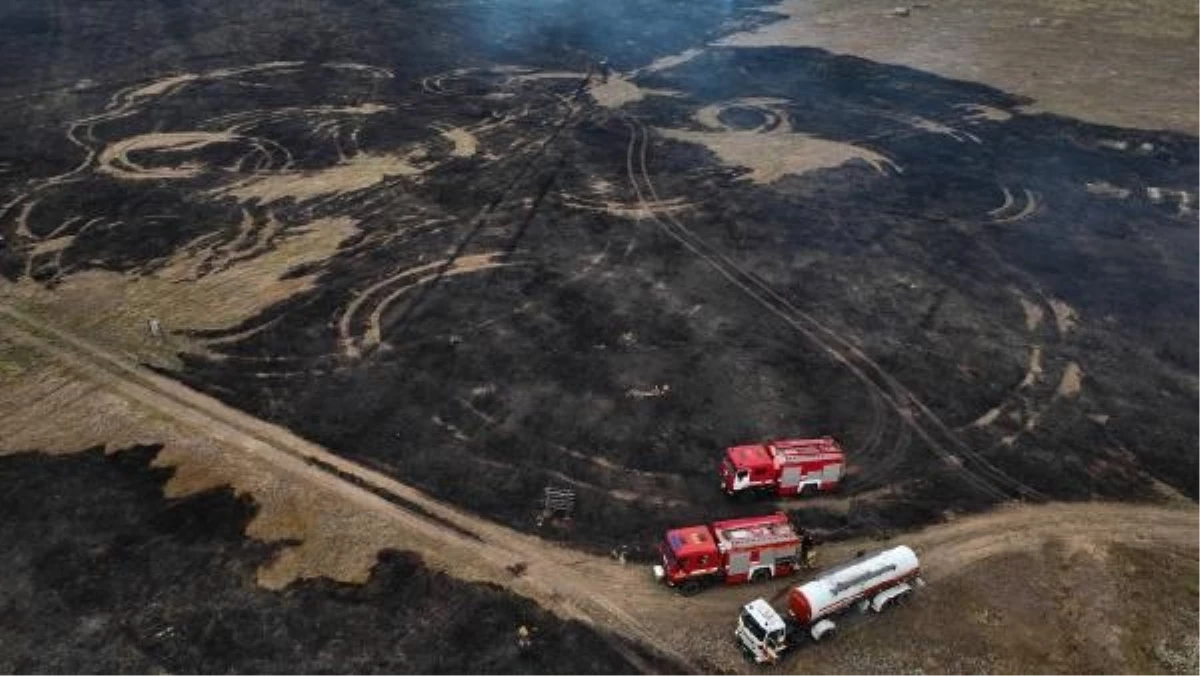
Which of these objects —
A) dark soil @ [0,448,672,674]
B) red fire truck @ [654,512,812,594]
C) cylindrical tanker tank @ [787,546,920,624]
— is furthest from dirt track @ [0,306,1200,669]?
cylindrical tanker tank @ [787,546,920,624]

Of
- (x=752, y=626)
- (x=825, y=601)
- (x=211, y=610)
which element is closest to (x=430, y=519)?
(x=211, y=610)

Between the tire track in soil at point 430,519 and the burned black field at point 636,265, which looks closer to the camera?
the tire track in soil at point 430,519

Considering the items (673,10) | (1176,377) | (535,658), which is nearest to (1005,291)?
(1176,377)

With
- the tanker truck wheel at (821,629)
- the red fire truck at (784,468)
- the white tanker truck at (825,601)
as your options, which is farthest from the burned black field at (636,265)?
the tanker truck wheel at (821,629)

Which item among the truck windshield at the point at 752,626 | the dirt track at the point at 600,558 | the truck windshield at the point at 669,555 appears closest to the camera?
the truck windshield at the point at 752,626

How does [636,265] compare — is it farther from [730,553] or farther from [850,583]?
[850,583]

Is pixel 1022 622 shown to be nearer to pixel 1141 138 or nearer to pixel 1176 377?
pixel 1176 377

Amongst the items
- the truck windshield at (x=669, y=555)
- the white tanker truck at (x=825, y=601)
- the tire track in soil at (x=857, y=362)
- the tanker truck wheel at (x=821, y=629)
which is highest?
the truck windshield at (x=669, y=555)

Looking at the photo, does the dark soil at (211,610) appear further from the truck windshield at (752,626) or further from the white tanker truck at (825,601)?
the white tanker truck at (825,601)

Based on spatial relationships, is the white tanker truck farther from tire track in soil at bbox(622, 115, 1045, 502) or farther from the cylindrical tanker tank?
tire track in soil at bbox(622, 115, 1045, 502)

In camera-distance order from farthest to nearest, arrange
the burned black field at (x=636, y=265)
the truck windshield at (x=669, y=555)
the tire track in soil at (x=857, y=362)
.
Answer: the burned black field at (x=636, y=265) < the tire track in soil at (x=857, y=362) < the truck windshield at (x=669, y=555)
